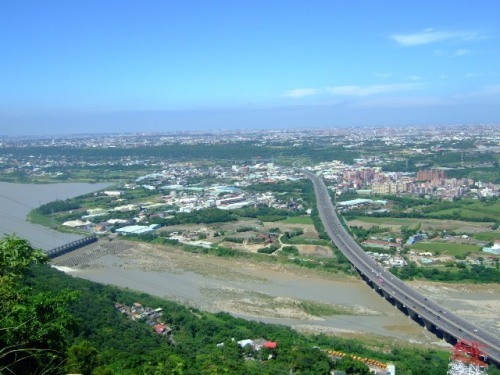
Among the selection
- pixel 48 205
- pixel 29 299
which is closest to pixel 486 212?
pixel 48 205

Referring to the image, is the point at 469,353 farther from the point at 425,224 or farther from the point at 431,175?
the point at 431,175

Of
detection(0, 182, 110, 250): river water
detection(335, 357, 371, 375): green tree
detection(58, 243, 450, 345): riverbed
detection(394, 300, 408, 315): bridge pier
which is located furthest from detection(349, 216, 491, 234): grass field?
detection(335, 357, 371, 375): green tree

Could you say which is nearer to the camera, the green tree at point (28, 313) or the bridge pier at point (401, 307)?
the green tree at point (28, 313)

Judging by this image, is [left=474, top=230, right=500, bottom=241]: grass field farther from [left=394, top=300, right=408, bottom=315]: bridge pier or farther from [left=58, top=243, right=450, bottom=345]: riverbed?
[left=394, top=300, right=408, bottom=315]: bridge pier

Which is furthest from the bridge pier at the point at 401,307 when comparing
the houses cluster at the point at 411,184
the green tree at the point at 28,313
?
the houses cluster at the point at 411,184

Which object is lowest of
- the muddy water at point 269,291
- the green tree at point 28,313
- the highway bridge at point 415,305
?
the muddy water at point 269,291

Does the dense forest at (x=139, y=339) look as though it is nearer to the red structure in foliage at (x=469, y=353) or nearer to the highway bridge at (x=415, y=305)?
the red structure in foliage at (x=469, y=353)

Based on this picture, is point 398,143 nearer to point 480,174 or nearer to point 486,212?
point 480,174
